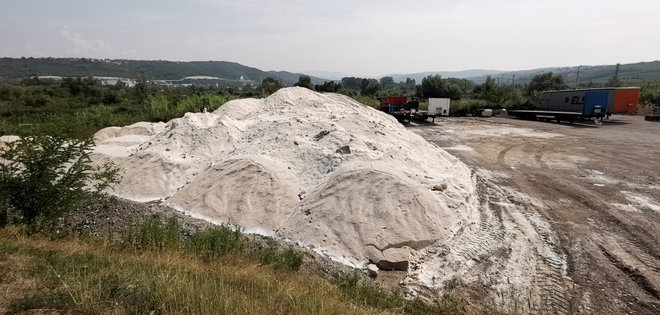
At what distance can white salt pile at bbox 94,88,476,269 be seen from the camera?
25.9ft

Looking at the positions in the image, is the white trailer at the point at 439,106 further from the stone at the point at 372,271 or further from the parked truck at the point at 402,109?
the stone at the point at 372,271

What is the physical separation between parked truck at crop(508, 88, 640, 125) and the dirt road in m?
11.4

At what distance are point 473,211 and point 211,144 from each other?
807cm

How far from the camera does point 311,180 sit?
32.7 ft

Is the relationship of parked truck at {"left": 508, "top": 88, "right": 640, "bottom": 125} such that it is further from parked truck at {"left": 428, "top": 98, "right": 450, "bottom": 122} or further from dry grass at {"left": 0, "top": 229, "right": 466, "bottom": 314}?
dry grass at {"left": 0, "top": 229, "right": 466, "bottom": 314}

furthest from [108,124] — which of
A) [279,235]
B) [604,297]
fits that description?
[604,297]

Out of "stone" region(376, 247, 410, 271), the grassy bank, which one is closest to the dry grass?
the grassy bank

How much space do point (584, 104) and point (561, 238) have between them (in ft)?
75.8

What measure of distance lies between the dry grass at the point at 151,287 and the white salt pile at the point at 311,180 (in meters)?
2.52

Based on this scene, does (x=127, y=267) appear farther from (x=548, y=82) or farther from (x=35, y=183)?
(x=548, y=82)

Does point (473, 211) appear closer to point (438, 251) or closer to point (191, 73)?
point (438, 251)

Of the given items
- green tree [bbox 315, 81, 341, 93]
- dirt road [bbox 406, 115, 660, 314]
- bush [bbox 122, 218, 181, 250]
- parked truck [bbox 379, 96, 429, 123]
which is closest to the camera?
bush [bbox 122, 218, 181, 250]

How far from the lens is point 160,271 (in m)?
4.15

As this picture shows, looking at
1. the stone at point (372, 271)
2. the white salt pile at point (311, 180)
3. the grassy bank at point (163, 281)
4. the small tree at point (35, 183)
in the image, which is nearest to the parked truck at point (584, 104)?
the white salt pile at point (311, 180)
